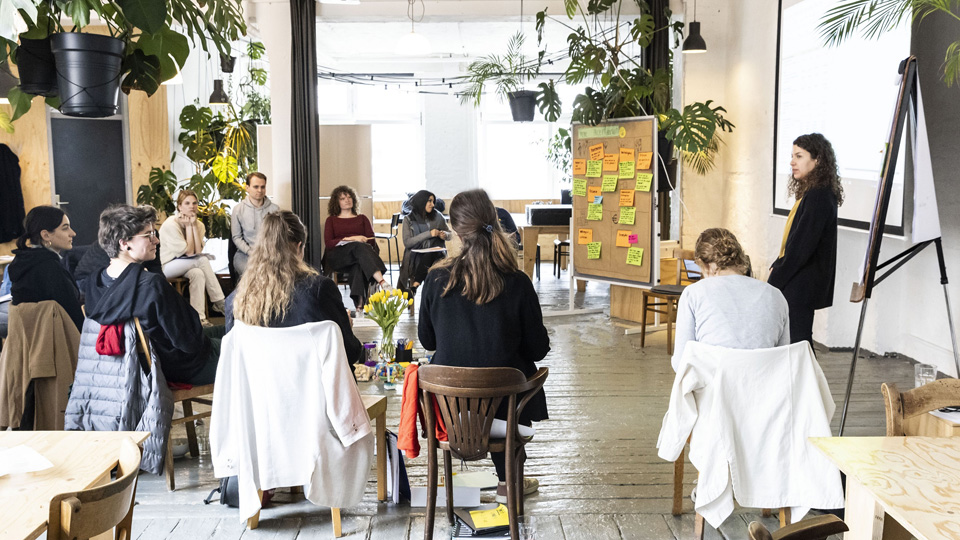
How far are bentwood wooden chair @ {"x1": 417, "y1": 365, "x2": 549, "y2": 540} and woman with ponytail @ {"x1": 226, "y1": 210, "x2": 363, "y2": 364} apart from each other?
500 millimetres

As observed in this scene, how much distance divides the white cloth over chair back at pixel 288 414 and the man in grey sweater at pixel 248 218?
416cm

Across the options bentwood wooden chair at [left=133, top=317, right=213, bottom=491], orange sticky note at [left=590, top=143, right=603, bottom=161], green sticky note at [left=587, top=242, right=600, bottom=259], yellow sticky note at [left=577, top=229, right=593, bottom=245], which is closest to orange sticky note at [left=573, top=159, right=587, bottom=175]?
orange sticky note at [left=590, top=143, right=603, bottom=161]

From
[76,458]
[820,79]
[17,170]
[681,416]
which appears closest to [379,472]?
[681,416]

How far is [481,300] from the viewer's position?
9.89ft

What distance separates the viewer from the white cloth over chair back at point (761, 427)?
9.13 feet

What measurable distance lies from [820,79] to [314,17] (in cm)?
465

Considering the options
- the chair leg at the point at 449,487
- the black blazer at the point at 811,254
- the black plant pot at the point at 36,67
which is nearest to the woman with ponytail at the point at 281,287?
the chair leg at the point at 449,487

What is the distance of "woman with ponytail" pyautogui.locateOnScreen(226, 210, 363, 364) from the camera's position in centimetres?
308

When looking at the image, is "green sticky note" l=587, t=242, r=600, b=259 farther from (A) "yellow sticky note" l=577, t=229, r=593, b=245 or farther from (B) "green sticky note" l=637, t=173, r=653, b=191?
(B) "green sticky note" l=637, t=173, r=653, b=191

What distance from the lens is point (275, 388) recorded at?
9.98 feet

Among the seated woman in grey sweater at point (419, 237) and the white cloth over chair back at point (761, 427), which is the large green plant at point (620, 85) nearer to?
the seated woman in grey sweater at point (419, 237)

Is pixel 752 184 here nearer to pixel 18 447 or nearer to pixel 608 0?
pixel 608 0

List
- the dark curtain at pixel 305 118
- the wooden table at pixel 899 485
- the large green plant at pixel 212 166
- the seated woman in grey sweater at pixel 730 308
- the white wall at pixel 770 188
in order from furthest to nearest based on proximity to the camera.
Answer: the large green plant at pixel 212 166 < the dark curtain at pixel 305 118 < the white wall at pixel 770 188 < the seated woman in grey sweater at pixel 730 308 < the wooden table at pixel 899 485

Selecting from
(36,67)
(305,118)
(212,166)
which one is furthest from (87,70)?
(212,166)
